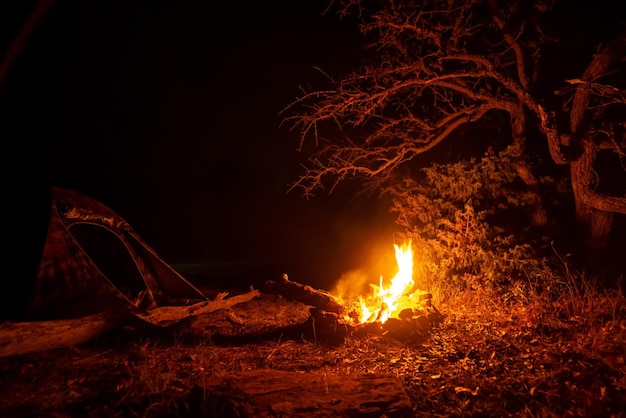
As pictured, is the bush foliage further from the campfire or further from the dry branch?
the dry branch

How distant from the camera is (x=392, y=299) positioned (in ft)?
21.8

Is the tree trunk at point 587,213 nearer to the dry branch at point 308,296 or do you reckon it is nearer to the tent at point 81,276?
the dry branch at point 308,296

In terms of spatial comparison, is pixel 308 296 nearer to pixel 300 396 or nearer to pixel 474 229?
pixel 474 229

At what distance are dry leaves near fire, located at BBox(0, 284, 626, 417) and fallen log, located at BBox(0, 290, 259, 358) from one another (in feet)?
0.43

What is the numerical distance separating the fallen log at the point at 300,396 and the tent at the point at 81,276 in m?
2.42

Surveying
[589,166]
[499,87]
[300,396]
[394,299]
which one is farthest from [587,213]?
[300,396]

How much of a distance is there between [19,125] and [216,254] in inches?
378

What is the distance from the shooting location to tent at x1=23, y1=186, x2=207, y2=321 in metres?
5.50

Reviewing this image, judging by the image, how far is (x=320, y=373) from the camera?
466 centimetres

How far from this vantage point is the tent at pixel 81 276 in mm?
5500

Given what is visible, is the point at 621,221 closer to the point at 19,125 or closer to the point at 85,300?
the point at 85,300

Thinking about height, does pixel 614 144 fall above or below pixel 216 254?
above

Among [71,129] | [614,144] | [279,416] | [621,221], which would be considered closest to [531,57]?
[614,144]

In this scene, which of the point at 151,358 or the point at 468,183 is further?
the point at 468,183
